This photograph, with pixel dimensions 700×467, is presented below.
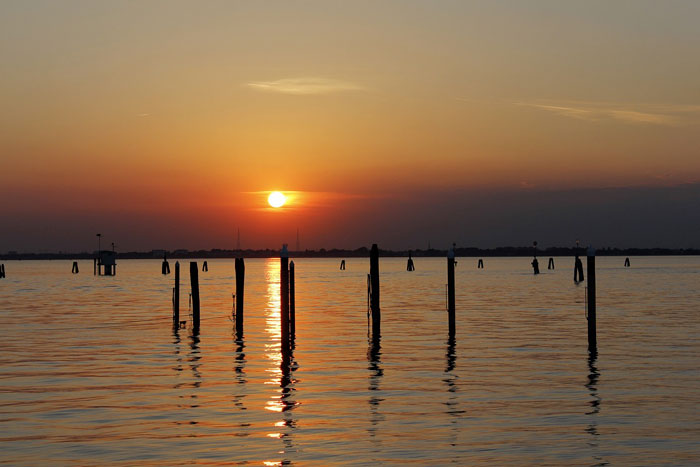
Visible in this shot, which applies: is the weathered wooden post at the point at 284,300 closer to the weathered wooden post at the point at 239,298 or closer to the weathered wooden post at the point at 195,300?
the weathered wooden post at the point at 239,298

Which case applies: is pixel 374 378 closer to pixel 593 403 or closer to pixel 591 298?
pixel 593 403

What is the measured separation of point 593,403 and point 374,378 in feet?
20.0

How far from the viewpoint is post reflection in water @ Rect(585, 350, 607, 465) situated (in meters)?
15.6

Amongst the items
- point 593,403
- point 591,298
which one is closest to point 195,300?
point 591,298

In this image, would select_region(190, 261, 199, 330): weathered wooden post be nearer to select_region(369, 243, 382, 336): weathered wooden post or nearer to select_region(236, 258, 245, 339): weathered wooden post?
select_region(236, 258, 245, 339): weathered wooden post

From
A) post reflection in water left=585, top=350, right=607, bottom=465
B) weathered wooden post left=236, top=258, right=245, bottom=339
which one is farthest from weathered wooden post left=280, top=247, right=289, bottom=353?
post reflection in water left=585, top=350, right=607, bottom=465

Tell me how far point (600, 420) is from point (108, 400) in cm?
1014

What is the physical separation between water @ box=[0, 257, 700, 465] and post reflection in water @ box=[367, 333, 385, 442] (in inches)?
2.1

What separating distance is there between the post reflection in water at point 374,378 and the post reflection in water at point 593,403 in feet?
11.7

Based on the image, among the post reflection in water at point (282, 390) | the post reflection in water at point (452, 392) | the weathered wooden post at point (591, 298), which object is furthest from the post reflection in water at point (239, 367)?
the weathered wooden post at point (591, 298)

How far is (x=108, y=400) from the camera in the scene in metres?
20.8

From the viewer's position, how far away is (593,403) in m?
20.0

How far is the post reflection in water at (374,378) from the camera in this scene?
1788cm

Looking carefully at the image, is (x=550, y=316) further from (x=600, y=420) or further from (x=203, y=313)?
(x=600, y=420)
